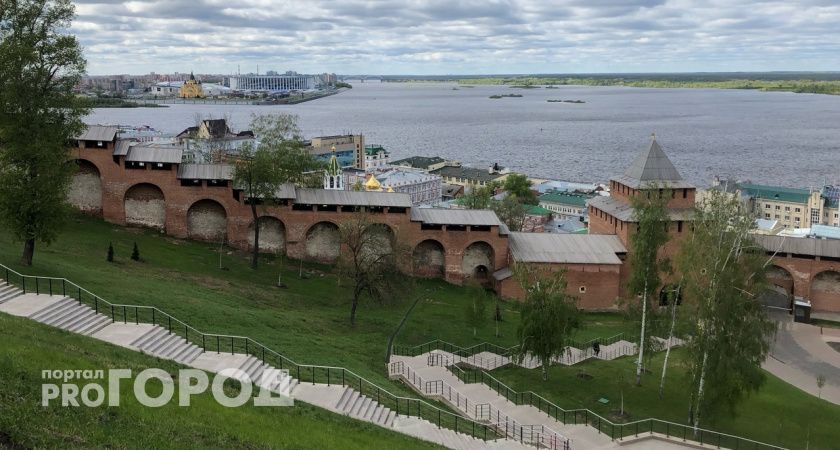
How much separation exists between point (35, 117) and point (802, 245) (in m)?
34.5

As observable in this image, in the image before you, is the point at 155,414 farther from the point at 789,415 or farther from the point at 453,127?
the point at 453,127

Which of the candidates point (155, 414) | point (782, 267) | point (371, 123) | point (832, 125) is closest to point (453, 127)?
point (371, 123)

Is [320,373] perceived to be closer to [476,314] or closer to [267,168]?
[476,314]

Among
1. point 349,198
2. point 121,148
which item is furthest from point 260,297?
point 121,148

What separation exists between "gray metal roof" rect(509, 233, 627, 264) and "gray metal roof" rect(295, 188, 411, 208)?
604 centimetres

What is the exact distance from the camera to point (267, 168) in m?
32.3

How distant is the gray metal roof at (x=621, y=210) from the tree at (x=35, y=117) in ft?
79.1

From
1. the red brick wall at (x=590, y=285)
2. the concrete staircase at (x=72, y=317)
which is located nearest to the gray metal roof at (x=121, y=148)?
the concrete staircase at (x=72, y=317)

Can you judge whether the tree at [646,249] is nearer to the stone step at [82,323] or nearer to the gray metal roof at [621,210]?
the gray metal roof at [621,210]

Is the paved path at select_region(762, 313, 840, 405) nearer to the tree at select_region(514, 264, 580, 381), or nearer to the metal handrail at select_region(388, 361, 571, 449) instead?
the tree at select_region(514, 264, 580, 381)

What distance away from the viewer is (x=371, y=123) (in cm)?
19350

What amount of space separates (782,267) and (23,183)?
3369 centimetres

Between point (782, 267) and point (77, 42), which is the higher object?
point (77, 42)

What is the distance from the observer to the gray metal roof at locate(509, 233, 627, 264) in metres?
35.0
